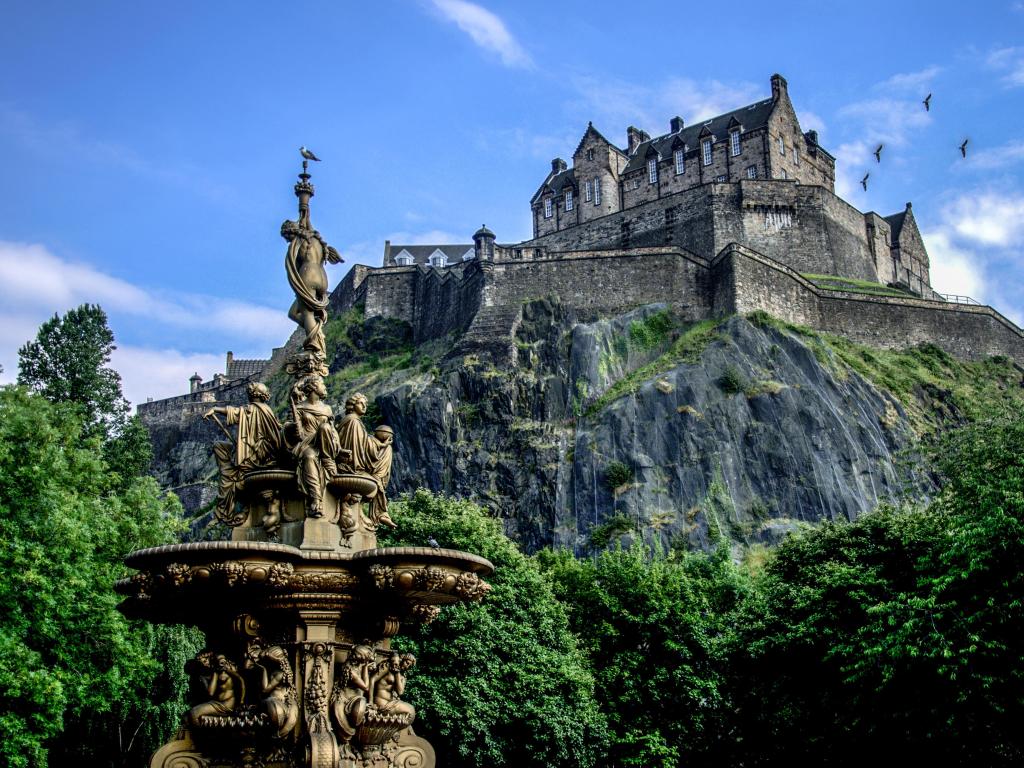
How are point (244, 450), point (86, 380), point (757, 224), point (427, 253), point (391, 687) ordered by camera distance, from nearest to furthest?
point (391, 687) → point (244, 450) → point (86, 380) → point (757, 224) → point (427, 253)

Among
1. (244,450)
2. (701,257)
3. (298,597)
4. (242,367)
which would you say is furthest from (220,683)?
(242,367)

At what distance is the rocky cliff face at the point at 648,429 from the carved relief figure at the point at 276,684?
3745 cm

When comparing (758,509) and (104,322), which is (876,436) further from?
(104,322)

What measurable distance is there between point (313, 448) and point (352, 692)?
2588 mm

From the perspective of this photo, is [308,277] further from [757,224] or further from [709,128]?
[709,128]

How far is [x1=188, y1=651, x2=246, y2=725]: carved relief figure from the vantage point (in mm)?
10469

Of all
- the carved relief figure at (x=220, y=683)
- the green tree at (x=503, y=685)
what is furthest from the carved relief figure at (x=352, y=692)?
the green tree at (x=503, y=685)

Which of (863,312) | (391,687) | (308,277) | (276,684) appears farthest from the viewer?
(863,312)

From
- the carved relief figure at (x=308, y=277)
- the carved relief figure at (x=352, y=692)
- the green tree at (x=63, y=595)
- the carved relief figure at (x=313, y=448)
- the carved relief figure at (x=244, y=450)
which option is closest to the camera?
the carved relief figure at (x=352, y=692)

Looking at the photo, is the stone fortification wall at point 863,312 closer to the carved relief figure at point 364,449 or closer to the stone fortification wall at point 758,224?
the stone fortification wall at point 758,224

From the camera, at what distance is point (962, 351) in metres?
63.6

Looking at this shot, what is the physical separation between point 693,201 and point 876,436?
2217cm

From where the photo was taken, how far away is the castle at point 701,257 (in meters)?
61.4

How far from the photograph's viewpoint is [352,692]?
10805 millimetres
